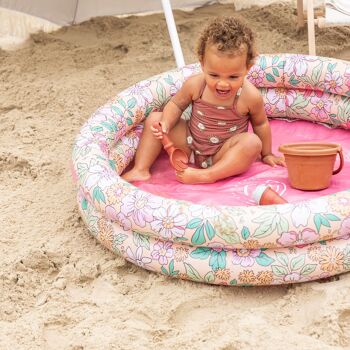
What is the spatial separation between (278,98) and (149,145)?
24.6 inches

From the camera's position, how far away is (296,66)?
2.96m

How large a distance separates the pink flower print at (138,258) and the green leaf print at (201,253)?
0.15m

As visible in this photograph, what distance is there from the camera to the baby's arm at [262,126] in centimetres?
264

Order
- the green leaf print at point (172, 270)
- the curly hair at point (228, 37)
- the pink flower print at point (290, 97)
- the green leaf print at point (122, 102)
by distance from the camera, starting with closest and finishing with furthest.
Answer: the green leaf print at point (172, 270)
the curly hair at point (228, 37)
the green leaf print at point (122, 102)
the pink flower print at point (290, 97)

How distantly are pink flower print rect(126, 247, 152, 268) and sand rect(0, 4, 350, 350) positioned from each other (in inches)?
2.0

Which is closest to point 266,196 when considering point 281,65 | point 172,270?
point 172,270

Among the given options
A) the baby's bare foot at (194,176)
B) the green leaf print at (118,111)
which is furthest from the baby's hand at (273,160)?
the green leaf print at (118,111)

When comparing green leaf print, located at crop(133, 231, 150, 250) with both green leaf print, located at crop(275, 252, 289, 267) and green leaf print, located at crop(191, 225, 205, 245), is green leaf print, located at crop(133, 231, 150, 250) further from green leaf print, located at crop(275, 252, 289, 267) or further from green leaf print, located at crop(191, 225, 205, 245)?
green leaf print, located at crop(275, 252, 289, 267)

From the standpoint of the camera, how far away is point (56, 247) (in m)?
2.42

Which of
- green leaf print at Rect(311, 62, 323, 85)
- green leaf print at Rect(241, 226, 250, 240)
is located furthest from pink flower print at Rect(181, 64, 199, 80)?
green leaf print at Rect(241, 226, 250, 240)

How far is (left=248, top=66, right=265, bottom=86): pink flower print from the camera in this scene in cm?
300

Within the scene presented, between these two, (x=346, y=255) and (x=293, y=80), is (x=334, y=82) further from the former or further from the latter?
(x=346, y=255)

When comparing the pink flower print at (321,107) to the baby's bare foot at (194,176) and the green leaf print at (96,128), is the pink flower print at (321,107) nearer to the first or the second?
the baby's bare foot at (194,176)

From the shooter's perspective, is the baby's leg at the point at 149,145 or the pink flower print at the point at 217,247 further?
the baby's leg at the point at 149,145
